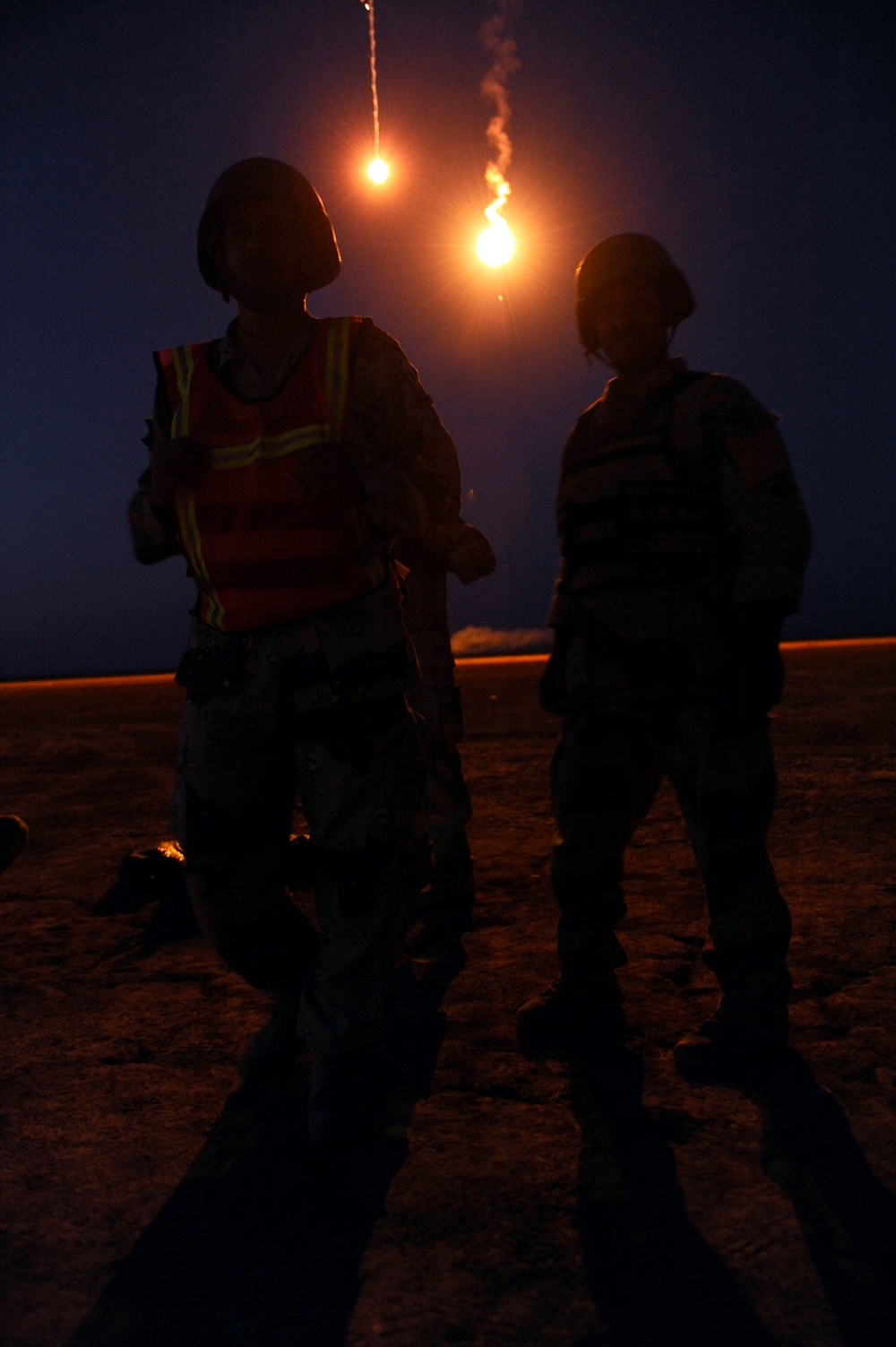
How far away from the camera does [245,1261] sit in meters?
1.30

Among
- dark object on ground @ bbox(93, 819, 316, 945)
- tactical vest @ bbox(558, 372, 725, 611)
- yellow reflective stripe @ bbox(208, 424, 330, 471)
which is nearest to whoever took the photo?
yellow reflective stripe @ bbox(208, 424, 330, 471)

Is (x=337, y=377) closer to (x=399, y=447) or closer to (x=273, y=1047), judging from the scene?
(x=399, y=447)

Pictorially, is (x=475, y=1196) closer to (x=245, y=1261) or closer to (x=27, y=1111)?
(x=245, y=1261)

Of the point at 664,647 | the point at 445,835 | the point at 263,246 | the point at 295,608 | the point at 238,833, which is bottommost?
the point at 445,835

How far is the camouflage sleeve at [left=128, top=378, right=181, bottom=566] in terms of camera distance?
175 cm

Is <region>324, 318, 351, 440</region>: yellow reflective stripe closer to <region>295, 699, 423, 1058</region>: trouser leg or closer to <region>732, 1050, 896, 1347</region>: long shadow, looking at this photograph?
<region>295, 699, 423, 1058</region>: trouser leg

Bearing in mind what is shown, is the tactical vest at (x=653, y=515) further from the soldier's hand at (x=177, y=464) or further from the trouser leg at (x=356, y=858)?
the soldier's hand at (x=177, y=464)

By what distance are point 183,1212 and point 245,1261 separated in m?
0.18

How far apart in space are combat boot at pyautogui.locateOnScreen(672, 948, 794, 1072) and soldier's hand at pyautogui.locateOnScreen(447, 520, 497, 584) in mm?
1255

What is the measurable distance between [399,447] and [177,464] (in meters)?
0.46

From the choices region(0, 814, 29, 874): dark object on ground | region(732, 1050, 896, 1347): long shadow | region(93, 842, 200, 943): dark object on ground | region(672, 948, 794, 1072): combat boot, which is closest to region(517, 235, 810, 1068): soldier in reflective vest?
region(672, 948, 794, 1072): combat boot

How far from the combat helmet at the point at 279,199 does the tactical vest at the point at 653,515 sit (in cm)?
77

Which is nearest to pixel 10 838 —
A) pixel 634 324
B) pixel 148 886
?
pixel 148 886

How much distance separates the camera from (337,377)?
163 centimetres
